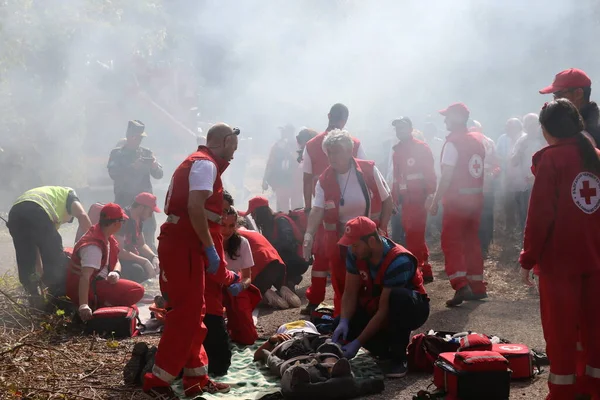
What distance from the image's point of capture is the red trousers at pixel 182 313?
4.30 m

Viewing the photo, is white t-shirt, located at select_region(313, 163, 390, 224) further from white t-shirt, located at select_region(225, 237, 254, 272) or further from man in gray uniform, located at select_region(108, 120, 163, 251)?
man in gray uniform, located at select_region(108, 120, 163, 251)

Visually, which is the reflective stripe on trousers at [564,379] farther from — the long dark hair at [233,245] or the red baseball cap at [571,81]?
the long dark hair at [233,245]

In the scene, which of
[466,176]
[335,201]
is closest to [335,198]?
[335,201]

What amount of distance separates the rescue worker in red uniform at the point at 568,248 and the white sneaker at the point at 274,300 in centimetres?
348

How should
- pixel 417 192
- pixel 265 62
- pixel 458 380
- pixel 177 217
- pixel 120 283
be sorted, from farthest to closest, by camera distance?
1. pixel 265 62
2. pixel 417 192
3. pixel 120 283
4. pixel 177 217
5. pixel 458 380

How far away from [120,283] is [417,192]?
11.6 ft

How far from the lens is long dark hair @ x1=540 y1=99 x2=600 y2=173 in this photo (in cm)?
377

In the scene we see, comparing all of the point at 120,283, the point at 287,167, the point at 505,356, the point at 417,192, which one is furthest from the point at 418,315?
the point at 287,167

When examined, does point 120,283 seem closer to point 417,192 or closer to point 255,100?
point 417,192

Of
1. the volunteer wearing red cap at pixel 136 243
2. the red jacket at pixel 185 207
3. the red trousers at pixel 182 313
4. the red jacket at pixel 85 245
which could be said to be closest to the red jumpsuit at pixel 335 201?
the red jacket at pixel 185 207

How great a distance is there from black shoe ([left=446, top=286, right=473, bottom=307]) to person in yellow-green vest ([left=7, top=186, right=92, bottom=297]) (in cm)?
341

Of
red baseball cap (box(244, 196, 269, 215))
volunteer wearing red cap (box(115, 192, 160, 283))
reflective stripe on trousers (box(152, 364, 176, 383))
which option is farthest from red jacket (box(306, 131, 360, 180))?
reflective stripe on trousers (box(152, 364, 176, 383))

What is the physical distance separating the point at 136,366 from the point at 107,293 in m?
1.72

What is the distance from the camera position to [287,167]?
11555mm
